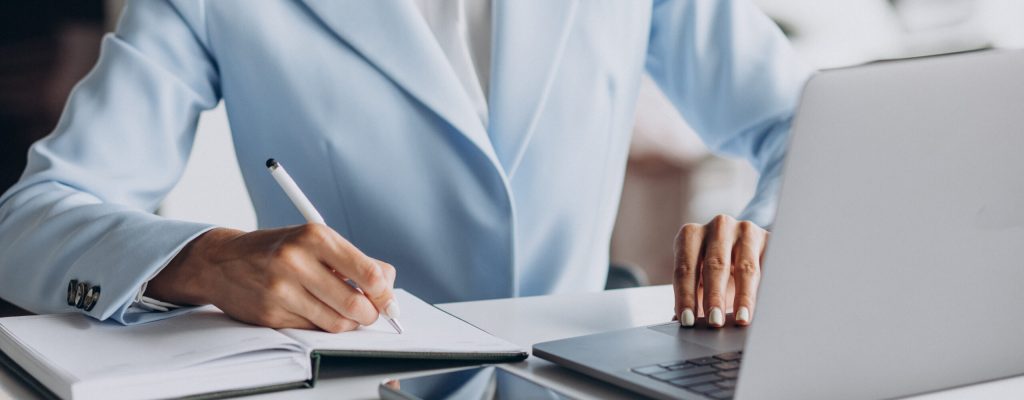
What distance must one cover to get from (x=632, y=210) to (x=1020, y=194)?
2769 mm

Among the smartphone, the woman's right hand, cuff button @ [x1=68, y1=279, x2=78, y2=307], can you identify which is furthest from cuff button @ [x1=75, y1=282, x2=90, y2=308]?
the smartphone

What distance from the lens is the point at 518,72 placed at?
1419 millimetres

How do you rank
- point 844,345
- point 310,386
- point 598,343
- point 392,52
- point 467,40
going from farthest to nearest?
point 467,40 < point 392,52 < point 598,343 < point 310,386 < point 844,345

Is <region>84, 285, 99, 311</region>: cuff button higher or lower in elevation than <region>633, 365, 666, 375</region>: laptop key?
lower

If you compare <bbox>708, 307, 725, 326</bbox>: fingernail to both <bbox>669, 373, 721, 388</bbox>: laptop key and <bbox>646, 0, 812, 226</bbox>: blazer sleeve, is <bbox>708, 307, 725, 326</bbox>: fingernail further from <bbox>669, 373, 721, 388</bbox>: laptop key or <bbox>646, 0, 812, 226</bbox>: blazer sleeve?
<bbox>646, 0, 812, 226</bbox>: blazer sleeve

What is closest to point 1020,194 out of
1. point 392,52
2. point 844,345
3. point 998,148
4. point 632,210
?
point 998,148

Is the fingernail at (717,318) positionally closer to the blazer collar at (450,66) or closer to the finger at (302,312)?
the finger at (302,312)

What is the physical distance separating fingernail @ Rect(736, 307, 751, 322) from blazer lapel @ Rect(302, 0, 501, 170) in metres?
0.46

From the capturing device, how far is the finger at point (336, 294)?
34.5 inches

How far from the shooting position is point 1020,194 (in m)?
0.76

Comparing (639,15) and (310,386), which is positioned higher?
(639,15)

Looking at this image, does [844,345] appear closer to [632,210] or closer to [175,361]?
[175,361]

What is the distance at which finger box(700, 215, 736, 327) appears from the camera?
987 millimetres

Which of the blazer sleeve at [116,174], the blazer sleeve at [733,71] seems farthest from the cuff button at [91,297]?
the blazer sleeve at [733,71]
